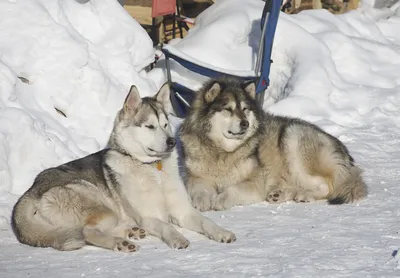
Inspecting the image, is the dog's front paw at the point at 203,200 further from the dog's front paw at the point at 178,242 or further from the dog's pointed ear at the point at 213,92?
the dog's front paw at the point at 178,242

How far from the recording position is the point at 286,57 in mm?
9156

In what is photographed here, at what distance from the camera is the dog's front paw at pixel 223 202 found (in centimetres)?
553

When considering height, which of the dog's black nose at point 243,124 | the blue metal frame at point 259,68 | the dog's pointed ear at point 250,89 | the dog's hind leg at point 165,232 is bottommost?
the blue metal frame at point 259,68

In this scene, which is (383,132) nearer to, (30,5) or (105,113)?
(105,113)

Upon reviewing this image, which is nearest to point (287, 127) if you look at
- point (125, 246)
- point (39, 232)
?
point (125, 246)

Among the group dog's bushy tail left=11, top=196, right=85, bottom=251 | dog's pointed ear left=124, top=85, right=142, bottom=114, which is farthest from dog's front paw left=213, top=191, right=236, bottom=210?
dog's bushy tail left=11, top=196, right=85, bottom=251

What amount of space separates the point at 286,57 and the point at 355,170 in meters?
3.62

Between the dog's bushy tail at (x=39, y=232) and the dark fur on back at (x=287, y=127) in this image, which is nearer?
the dog's bushy tail at (x=39, y=232)

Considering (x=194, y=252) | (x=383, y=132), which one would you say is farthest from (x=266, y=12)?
(x=194, y=252)

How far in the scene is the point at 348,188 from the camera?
5.57m

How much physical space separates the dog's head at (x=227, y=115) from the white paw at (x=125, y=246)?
1725 millimetres

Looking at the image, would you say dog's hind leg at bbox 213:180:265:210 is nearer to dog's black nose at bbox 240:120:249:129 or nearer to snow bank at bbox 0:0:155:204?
dog's black nose at bbox 240:120:249:129

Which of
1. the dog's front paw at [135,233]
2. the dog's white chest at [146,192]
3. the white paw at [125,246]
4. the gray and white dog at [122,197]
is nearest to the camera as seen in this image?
the white paw at [125,246]

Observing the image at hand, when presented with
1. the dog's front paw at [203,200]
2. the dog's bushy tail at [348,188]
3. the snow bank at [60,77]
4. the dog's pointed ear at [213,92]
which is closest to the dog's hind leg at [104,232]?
the dog's front paw at [203,200]
